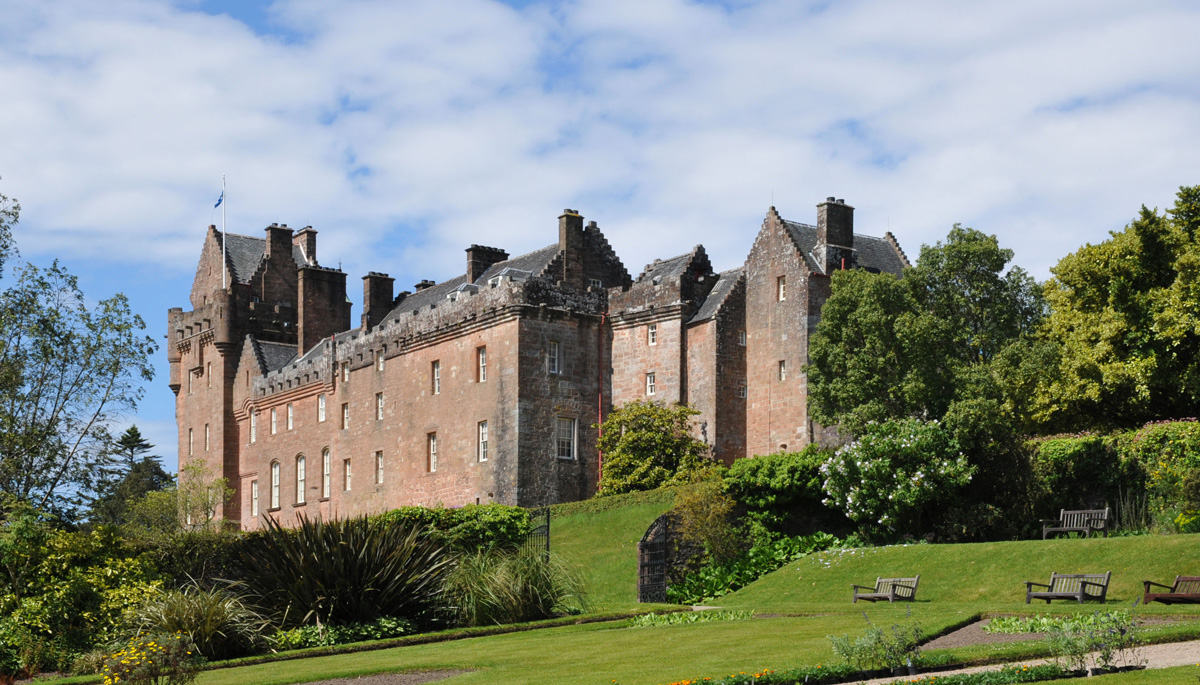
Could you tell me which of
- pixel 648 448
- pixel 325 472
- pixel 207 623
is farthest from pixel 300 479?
pixel 207 623

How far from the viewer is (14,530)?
74.3ft

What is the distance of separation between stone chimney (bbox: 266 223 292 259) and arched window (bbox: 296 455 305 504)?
11358 mm

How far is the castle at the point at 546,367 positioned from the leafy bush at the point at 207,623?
928 inches

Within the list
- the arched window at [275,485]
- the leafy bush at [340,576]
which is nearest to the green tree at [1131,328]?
the leafy bush at [340,576]

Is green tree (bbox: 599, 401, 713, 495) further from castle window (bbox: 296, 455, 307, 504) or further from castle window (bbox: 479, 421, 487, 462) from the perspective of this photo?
castle window (bbox: 296, 455, 307, 504)

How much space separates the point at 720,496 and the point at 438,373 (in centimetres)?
1895

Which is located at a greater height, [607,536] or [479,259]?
[479,259]

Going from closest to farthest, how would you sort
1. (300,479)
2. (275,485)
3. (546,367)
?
(546,367) → (300,479) → (275,485)

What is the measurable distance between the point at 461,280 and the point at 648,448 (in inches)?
598

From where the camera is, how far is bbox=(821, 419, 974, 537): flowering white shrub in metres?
31.8

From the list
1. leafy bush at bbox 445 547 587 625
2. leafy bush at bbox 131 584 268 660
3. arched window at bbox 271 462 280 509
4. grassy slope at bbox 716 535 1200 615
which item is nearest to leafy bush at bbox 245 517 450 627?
leafy bush at bbox 445 547 587 625

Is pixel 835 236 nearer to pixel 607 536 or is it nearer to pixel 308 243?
pixel 607 536

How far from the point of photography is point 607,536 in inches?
1464

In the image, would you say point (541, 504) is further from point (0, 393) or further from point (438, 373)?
point (0, 393)
